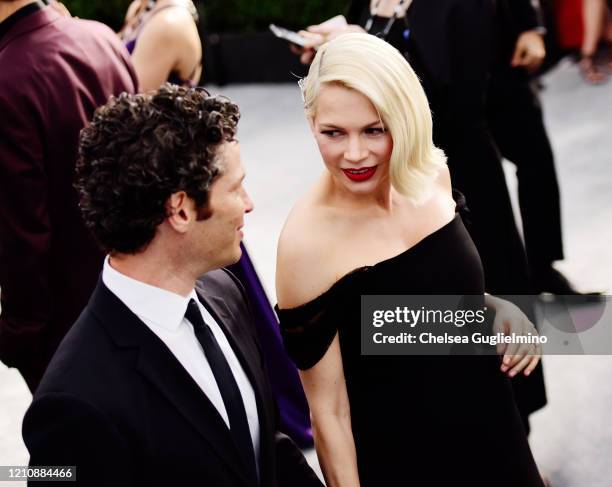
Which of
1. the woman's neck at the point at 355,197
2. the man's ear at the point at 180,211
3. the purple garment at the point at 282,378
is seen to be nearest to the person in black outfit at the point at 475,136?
the purple garment at the point at 282,378

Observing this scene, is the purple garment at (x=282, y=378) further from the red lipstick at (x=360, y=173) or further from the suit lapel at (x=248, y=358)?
the suit lapel at (x=248, y=358)

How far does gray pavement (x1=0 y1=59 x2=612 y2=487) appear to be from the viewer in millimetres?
3775

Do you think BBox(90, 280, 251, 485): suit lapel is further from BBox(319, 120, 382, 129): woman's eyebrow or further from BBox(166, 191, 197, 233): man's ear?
BBox(319, 120, 382, 129): woman's eyebrow

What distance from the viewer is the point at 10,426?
439cm

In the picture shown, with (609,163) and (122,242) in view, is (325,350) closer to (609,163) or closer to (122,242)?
(122,242)

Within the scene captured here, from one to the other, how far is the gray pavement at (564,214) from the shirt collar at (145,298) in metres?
2.35

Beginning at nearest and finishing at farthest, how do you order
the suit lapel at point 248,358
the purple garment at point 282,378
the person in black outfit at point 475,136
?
the suit lapel at point 248,358 < the purple garment at point 282,378 < the person in black outfit at point 475,136

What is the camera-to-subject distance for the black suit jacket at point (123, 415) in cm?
160

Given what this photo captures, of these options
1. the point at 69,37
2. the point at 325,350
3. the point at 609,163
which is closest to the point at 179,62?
the point at 69,37

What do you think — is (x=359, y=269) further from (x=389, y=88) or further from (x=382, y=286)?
(x=389, y=88)

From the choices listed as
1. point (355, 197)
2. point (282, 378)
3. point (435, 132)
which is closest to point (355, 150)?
point (355, 197)

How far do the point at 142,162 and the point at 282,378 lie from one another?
223 cm

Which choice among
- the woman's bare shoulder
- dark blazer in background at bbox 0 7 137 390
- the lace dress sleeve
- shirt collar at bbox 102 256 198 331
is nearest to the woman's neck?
the woman's bare shoulder

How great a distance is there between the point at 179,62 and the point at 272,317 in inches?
47.1
